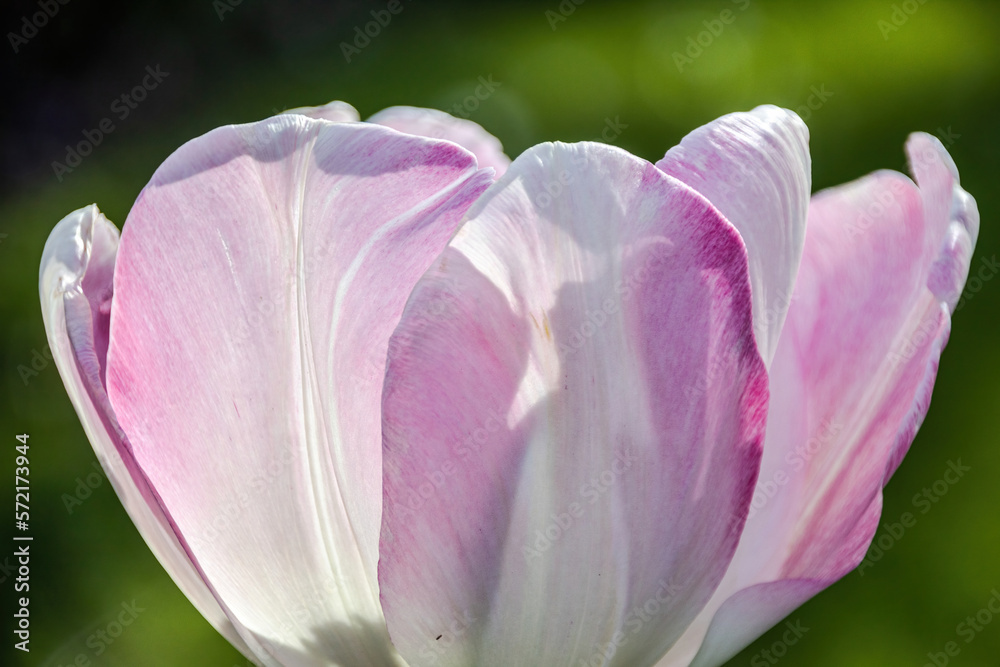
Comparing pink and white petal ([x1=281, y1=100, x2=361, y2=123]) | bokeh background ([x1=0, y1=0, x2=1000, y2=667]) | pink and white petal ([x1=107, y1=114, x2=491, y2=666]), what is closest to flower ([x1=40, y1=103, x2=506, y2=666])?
pink and white petal ([x1=107, y1=114, x2=491, y2=666])

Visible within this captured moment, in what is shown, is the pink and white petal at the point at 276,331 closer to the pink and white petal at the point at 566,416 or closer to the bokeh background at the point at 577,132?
the pink and white petal at the point at 566,416

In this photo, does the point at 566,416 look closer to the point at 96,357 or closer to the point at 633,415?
the point at 633,415

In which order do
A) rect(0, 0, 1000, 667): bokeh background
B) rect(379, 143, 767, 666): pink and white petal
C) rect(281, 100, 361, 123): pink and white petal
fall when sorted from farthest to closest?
rect(0, 0, 1000, 667): bokeh background, rect(281, 100, 361, 123): pink and white petal, rect(379, 143, 767, 666): pink and white petal

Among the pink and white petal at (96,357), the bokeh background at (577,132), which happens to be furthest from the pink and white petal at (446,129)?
the bokeh background at (577,132)

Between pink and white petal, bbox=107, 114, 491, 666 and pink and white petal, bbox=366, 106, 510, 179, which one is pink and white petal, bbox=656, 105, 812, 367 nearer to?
pink and white petal, bbox=107, 114, 491, 666

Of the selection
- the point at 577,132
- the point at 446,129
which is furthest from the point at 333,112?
the point at 577,132

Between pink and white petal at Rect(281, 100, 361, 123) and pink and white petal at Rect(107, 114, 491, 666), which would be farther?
pink and white petal at Rect(281, 100, 361, 123)

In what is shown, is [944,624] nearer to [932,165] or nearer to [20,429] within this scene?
[932,165]
